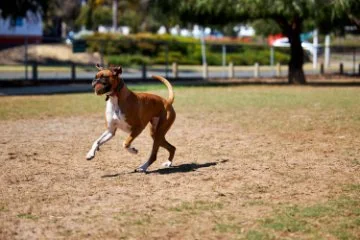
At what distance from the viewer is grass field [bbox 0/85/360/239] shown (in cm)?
700

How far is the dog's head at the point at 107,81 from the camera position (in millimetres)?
9617

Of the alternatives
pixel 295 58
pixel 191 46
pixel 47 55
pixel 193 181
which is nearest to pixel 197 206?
pixel 193 181

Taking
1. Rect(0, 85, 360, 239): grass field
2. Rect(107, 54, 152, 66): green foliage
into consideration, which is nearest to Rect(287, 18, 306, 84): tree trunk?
Rect(107, 54, 152, 66): green foliage

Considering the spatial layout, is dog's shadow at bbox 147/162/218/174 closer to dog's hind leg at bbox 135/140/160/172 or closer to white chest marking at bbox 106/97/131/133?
dog's hind leg at bbox 135/140/160/172

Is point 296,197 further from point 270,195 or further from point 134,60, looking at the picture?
Result: point 134,60

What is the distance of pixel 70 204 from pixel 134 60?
4148 cm

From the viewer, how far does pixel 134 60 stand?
49188 mm

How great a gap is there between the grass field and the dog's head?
1.22m

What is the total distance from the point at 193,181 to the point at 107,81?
5.89 feet

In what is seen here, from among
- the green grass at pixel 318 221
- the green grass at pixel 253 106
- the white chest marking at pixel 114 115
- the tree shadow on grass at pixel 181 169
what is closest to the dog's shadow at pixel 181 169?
the tree shadow on grass at pixel 181 169

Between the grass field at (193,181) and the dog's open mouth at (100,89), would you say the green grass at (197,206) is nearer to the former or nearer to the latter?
the grass field at (193,181)

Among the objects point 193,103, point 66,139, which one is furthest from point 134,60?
point 66,139

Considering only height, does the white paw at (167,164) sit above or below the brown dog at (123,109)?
below

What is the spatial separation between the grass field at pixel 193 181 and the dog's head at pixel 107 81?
122cm
